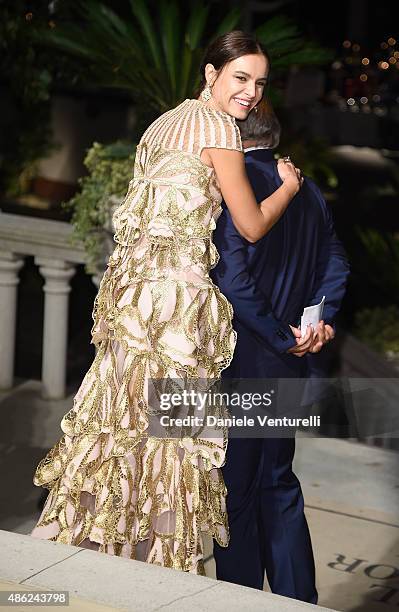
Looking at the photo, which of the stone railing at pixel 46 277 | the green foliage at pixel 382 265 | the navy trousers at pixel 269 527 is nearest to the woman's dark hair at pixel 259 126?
the navy trousers at pixel 269 527

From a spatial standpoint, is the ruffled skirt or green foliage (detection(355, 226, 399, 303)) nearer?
the ruffled skirt

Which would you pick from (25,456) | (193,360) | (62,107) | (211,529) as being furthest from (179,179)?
(62,107)

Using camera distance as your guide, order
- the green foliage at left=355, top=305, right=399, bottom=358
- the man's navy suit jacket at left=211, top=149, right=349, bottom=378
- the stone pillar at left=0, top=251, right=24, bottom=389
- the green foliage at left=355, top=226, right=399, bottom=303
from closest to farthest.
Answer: the man's navy suit jacket at left=211, top=149, right=349, bottom=378 → the stone pillar at left=0, top=251, right=24, bottom=389 → the green foliage at left=355, top=305, right=399, bottom=358 → the green foliage at left=355, top=226, right=399, bottom=303

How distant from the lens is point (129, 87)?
680cm

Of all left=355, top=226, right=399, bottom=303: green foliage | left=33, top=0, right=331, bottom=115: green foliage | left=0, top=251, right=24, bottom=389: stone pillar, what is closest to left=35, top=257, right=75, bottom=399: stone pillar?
left=0, top=251, right=24, bottom=389: stone pillar

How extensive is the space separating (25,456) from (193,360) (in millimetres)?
2239

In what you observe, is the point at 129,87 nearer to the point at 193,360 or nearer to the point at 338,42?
the point at 193,360

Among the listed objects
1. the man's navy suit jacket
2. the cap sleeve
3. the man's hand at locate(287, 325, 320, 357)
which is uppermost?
the cap sleeve

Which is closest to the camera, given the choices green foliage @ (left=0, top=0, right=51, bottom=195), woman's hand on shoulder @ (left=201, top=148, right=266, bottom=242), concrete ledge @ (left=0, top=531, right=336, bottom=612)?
concrete ledge @ (left=0, top=531, right=336, bottom=612)

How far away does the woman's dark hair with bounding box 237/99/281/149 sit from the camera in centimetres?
388

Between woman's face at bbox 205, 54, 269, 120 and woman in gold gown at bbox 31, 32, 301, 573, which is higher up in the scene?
woman's face at bbox 205, 54, 269, 120

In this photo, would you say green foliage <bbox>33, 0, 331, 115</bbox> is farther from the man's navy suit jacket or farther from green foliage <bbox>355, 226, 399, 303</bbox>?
the man's navy suit jacket

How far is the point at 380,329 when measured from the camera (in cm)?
860

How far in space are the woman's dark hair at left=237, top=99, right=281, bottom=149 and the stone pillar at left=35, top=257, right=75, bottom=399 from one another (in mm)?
2743
